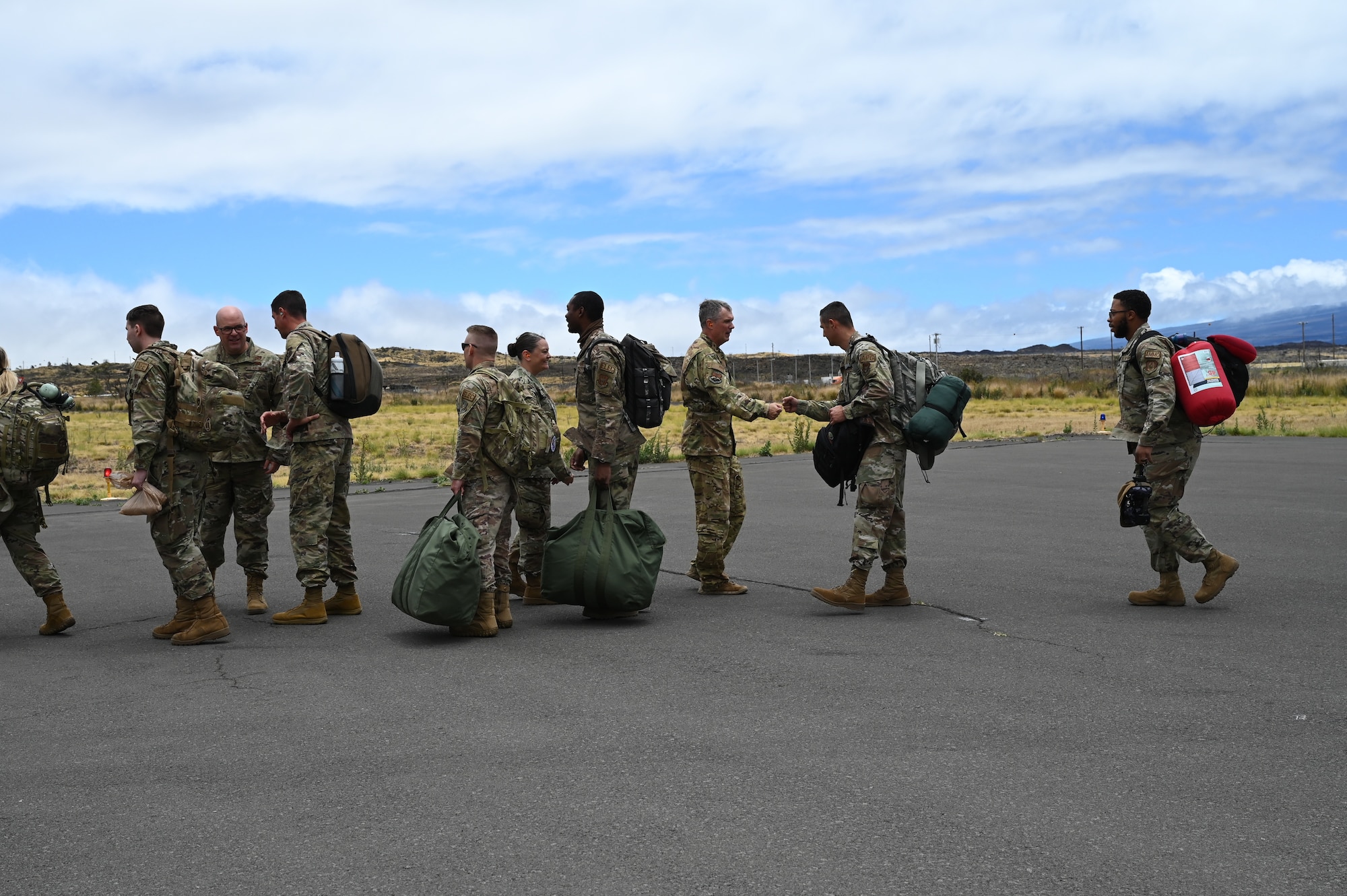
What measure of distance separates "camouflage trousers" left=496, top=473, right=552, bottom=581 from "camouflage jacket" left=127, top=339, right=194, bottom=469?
84.7 inches

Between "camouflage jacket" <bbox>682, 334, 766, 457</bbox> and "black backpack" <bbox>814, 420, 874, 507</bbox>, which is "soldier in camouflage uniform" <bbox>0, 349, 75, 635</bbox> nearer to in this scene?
"camouflage jacket" <bbox>682, 334, 766, 457</bbox>

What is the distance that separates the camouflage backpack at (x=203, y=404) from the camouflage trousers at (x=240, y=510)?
0.35 meters

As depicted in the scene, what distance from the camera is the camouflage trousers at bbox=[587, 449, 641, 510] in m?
8.29

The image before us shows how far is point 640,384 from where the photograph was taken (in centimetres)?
834

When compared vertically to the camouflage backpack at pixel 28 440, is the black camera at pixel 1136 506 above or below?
below

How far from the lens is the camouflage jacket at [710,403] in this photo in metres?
8.55

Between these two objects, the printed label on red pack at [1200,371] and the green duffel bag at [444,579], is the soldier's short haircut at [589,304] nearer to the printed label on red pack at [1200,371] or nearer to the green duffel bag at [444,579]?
the green duffel bag at [444,579]

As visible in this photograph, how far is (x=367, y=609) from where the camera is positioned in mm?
8602

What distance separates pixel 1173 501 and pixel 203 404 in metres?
6.33

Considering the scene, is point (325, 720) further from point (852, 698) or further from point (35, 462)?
point (35, 462)

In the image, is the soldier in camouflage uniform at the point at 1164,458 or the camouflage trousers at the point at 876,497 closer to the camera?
the soldier in camouflage uniform at the point at 1164,458

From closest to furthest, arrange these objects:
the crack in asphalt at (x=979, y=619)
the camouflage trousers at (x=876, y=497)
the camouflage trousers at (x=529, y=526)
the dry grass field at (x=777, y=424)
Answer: the crack in asphalt at (x=979, y=619) < the camouflage trousers at (x=529, y=526) < the camouflage trousers at (x=876, y=497) < the dry grass field at (x=777, y=424)

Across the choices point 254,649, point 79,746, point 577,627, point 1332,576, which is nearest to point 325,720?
point 79,746

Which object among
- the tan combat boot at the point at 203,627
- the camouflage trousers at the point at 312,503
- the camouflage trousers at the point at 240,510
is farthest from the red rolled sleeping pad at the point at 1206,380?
the tan combat boot at the point at 203,627
